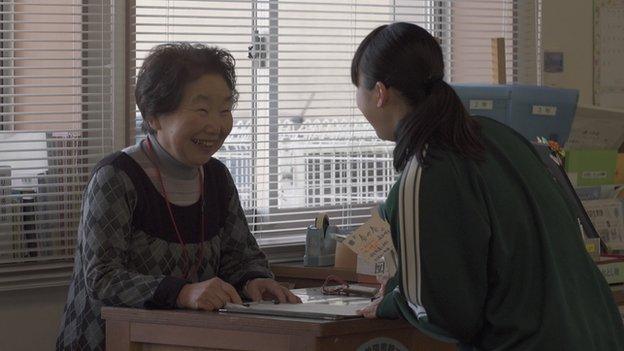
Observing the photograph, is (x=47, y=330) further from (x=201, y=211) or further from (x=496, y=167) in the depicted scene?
(x=496, y=167)

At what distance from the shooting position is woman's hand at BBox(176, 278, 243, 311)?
2207 millimetres

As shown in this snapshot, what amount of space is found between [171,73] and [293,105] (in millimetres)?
1110

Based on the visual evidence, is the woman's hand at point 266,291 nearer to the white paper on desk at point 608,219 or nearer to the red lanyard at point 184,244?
the red lanyard at point 184,244

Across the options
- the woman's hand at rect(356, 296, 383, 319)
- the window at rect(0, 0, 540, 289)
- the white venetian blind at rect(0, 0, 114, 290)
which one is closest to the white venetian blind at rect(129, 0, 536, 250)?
the window at rect(0, 0, 540, 289)

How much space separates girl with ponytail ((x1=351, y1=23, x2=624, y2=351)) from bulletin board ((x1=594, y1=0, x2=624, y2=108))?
8.77 feet

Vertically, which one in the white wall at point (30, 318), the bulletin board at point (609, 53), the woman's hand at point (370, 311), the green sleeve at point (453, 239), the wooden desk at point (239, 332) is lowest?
the white wall at point (30, 318)

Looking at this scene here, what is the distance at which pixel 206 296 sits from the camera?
87.1 inches

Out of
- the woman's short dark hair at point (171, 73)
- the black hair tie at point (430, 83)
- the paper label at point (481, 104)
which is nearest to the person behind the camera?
the black hair tie at point (430, 83)

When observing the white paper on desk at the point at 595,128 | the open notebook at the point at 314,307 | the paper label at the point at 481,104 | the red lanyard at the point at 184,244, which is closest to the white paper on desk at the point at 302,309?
the open notebook at the point at 314,307

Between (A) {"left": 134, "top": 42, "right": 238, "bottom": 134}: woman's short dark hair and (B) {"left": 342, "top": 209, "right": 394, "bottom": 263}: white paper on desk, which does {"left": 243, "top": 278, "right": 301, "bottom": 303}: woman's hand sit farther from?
(A) {"left": 134, "top": 42, "right": 238, "bottom": 134}: woman's short dark hair

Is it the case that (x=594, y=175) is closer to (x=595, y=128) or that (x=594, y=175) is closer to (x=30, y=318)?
(x=595, y=128)

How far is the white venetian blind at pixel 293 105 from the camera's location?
3.39 metres

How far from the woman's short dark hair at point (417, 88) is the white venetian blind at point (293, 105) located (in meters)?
1.49

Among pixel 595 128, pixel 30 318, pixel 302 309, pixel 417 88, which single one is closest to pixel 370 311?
pixel 302 309
